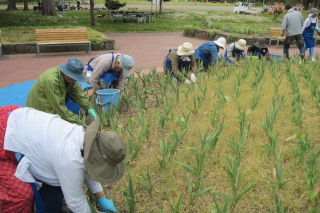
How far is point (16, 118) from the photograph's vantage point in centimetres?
203

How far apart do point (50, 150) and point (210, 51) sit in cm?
430

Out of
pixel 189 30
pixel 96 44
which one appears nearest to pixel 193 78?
pixel 96 44

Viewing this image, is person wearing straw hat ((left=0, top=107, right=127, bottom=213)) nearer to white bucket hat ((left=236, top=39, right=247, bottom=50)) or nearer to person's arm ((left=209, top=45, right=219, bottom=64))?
person's arm ((left=209, top=45, right=219, bottom=64))

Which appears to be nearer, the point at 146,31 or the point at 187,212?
the point at 187,212

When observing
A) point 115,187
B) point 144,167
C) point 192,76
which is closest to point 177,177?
point 144,167

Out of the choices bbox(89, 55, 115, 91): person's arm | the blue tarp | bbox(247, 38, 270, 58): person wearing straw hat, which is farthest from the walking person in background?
the blue tarp

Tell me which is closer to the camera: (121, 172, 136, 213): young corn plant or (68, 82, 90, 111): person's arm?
(121, 172, 136, 213): young corn plant

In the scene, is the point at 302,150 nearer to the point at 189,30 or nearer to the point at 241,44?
the point at 241,44

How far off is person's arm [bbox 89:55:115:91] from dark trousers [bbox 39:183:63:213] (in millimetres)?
2188

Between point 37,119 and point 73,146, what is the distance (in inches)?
13.5

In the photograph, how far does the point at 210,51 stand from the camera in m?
5.70

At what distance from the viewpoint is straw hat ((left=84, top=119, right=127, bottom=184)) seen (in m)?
1.78

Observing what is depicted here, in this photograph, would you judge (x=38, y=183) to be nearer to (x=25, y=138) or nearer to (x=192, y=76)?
(x=25, y=138)

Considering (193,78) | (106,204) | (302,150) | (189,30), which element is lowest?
(106,204)
